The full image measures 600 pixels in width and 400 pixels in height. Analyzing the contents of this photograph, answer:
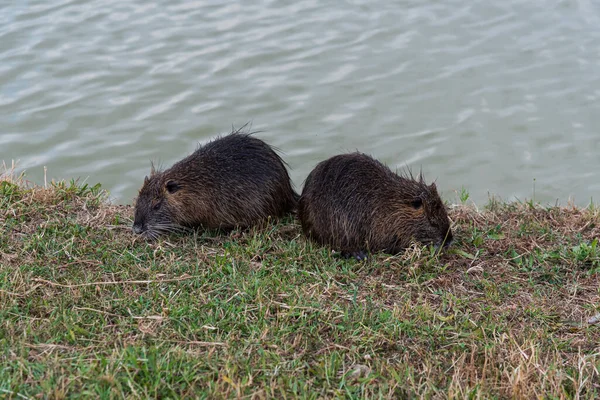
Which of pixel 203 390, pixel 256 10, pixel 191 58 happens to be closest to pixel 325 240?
pixel 203 390

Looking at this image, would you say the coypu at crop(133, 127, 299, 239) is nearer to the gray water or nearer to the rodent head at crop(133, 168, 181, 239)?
the rodent head at crop(133, 168, 181, 239)

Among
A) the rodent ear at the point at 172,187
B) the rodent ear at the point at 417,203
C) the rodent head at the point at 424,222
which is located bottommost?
the rodent head at the point at 424,222

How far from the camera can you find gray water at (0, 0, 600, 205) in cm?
761

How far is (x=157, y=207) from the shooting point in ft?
17.5

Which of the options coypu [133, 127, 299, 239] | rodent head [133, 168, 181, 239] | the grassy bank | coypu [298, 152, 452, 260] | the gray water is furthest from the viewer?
the gray water

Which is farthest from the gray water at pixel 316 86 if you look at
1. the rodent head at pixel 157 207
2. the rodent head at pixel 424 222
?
the rodent head at pixel 424 222

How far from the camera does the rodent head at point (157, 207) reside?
17.0 ft

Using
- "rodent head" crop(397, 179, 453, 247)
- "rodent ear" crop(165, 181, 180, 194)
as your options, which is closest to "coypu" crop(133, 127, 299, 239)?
"rodent ear" crop(165, 181, 180, 194)

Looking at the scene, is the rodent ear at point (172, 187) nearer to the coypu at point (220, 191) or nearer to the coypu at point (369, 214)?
the coypu at point (220, 191)

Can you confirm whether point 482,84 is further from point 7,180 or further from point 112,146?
point 7,180

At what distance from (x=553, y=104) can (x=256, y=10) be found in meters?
4.27

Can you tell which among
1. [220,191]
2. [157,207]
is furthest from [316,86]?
[157,207]

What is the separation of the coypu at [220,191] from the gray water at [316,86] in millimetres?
1696

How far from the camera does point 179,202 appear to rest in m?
5.33
